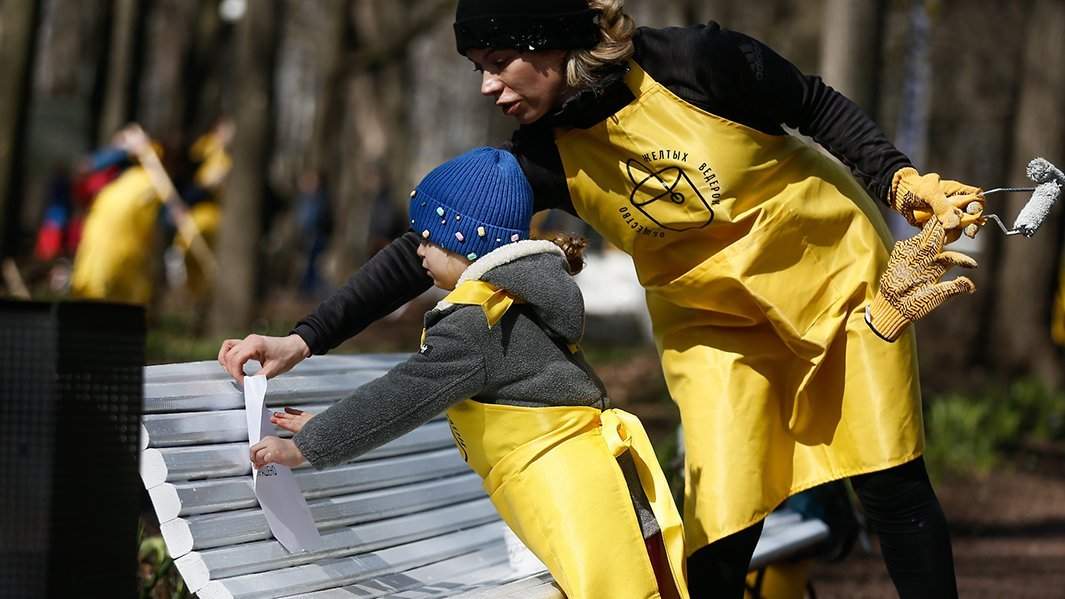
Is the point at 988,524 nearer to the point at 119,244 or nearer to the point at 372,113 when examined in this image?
the point at 119,244

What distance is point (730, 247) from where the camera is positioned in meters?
3.21

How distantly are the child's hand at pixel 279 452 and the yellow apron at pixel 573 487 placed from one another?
1.20ft

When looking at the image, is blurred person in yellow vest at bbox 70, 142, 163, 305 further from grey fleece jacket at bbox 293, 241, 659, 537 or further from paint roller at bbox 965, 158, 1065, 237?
paint roller at bbox 965, 158, 1065, 237

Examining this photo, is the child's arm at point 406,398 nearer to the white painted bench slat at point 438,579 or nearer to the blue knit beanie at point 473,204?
the blue knit beanie at point 473,204

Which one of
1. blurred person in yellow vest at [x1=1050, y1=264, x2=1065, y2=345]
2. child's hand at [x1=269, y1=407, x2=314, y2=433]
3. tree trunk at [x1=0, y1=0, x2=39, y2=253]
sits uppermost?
tree trunk at [x1=0, y1=0, x2=39, y2=253]

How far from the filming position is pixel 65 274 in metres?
12.9

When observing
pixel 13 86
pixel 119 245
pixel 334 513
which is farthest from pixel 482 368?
pixel 119 245

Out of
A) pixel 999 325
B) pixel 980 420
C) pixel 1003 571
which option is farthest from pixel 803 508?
pixel 999 325

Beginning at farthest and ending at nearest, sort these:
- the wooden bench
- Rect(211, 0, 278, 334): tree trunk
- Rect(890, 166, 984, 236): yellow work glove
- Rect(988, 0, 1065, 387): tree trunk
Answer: Rect(988, 0, 1065, 387): tree trunk, Rect(211, 0, 278, 334): tree trunk, the wooden bench, Rect(890, 166, 984, 236): yellow work glove

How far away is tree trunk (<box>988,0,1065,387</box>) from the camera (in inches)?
492

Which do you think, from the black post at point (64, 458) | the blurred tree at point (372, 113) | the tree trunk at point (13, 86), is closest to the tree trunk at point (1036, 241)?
the blurred tree at point (372, 113)

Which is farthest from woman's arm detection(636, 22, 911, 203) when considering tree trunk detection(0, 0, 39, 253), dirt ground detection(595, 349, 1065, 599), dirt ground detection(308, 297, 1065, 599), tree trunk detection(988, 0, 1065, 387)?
tree trunk detection(988, 0, 1065, 387)

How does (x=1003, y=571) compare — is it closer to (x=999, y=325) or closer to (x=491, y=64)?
(x=491, y=64)

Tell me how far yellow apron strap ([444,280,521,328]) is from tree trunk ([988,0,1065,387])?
33.5ft
